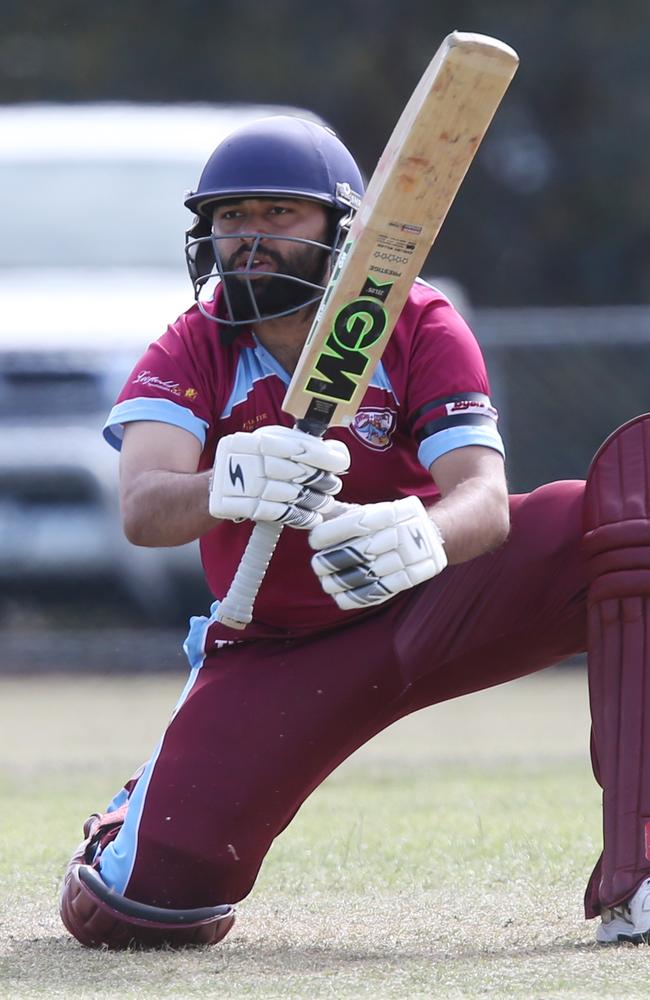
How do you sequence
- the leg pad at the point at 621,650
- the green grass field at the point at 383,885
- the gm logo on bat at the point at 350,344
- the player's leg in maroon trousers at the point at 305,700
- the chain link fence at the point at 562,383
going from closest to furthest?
the green grass field at the point at 383,885
the leg pad at the point at 621,650
the gm logo on bat at the point at 350,344
the player's leg in maroon trousers at the point at 305,700
the chain link fence at the point at 562,383

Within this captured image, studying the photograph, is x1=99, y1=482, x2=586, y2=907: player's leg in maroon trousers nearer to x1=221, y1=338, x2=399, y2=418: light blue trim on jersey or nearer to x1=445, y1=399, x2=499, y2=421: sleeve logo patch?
x1=445, y1=399, x2=499, y2=421: sleeve logo patch

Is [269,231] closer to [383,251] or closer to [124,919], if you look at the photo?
[383,251]

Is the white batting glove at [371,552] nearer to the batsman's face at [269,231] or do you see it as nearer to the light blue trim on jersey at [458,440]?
the light blue trim on jersey at [458,440]

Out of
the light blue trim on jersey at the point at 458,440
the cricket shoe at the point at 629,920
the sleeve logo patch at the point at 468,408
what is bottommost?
the cricket shoe at the point at 629,920

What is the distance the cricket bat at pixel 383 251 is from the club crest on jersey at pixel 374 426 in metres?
0.22

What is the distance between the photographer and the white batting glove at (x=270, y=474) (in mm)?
3229

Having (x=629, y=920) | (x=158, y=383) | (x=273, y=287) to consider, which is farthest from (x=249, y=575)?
(x=629, y=920)

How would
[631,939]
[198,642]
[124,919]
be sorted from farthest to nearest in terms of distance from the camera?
[198,642] → [124,919] → [631,939]

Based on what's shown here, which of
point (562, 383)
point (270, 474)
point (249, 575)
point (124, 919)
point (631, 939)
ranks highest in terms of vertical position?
point (270, 474)

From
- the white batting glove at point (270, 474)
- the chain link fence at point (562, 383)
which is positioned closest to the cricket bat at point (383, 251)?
the white batting glove at point (270, 474)

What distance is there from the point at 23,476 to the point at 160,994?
657 cm

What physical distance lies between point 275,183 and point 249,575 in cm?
84

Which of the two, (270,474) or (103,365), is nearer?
(270,474)

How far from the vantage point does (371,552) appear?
10.5ft
